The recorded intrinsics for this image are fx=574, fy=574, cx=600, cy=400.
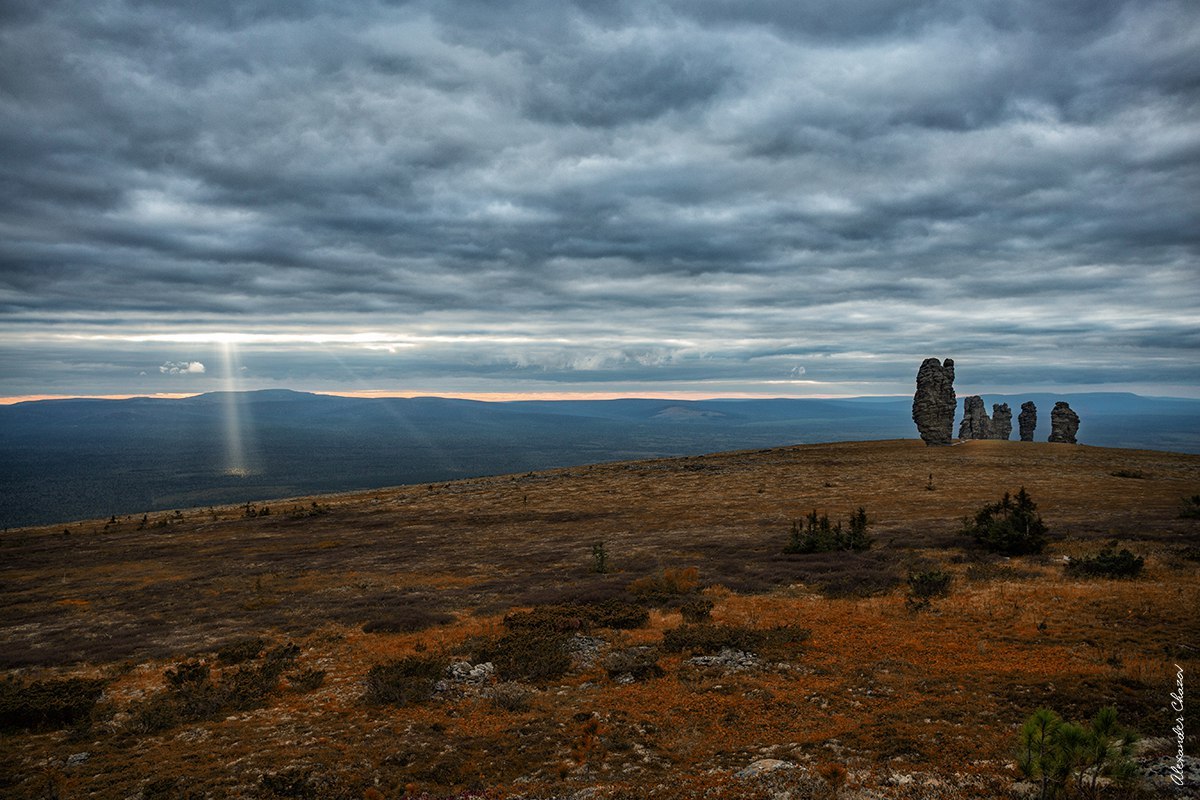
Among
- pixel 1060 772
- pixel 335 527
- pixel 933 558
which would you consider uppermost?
pixel 1060 772

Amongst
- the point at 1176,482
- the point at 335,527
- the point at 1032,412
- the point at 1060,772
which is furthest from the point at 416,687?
the point at 1032,412

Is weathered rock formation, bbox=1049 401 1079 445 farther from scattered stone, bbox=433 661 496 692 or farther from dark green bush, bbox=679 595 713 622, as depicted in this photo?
scattered stone, bbox=433 661 496 692

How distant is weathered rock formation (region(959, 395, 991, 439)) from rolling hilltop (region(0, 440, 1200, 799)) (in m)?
71.0

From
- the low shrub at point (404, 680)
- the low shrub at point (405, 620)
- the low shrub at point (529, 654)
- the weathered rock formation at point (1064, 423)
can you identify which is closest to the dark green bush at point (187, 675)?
the low shrub at point (404, 680)

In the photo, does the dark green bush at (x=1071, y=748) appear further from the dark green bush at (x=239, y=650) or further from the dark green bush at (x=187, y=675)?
the dark green bush at (x=239, y=650)

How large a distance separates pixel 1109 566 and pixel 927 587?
6.79 m

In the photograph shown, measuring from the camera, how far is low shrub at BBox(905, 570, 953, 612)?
20.4 metres

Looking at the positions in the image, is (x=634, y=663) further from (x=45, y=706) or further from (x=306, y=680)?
(x=45, y=706)

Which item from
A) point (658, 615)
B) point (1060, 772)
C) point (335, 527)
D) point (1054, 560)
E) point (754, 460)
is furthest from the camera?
point (754, 460)

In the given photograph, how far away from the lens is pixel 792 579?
24.9 meters

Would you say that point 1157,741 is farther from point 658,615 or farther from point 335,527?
point 335,527

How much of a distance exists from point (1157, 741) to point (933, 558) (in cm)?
1697

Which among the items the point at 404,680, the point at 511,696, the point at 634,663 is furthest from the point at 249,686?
the point at 634,663

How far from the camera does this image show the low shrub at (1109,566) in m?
20.7
